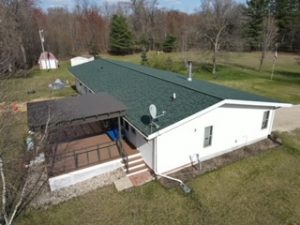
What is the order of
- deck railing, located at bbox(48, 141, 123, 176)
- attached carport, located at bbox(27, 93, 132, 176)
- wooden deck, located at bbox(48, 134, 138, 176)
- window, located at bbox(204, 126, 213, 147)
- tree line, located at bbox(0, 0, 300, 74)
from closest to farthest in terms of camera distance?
attached carport, located at bbox(27, 93, 132, 176) → deck railing, located at bbox(48, 141, 123, 176) → wooden deck, located at bbox(48, 134, 138, 176) → window, located at bbox(204, 126, 213, 147) → tree line, located at bbox(0, 0, 300, 74)

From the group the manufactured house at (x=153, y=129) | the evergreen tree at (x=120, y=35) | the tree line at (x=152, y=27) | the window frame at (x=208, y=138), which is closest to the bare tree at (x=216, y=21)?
the tree line at (x=152, y=27)

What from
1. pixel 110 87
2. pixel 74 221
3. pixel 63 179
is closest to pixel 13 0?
pixel 110 87

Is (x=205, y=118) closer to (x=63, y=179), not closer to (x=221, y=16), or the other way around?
(x=63, y=179)

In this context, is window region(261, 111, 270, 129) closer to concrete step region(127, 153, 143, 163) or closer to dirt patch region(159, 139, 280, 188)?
dirt patch region(159, 139, 280, 188)

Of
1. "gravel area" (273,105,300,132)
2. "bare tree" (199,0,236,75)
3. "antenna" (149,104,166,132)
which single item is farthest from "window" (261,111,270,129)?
"bare tree" (199,0,236,75)

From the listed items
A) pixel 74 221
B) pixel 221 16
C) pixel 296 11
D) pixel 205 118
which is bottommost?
pixel 74 221

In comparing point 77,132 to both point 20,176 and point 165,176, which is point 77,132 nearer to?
point 20,176
